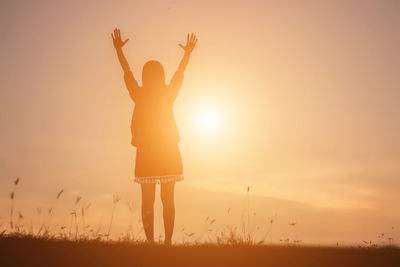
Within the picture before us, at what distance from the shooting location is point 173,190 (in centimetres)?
909

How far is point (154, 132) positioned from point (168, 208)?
1.44 m

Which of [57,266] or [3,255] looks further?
[3,255]

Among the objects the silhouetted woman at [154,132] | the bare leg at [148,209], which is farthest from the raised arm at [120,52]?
the bare leg at [148,209]

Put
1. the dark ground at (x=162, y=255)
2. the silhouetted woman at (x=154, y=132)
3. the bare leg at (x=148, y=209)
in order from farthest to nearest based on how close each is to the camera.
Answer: the silhouetted woman at (x=154, y=132) → the bare leg at (x=148, y=209) → the dark ground at (x=162, y=255)

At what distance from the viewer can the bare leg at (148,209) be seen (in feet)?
28.9

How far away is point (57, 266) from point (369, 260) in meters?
5.19

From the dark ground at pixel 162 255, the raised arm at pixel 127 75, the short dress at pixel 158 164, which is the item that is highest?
the raised arm at pixel 127 75

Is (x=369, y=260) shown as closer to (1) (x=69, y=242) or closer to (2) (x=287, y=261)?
(2) (x=287, y=261)

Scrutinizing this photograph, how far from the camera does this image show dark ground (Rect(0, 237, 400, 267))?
7.08 metres

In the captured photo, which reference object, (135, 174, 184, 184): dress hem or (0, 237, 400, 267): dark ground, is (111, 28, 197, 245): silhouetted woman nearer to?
(135, 174, 184, 184): dress hem

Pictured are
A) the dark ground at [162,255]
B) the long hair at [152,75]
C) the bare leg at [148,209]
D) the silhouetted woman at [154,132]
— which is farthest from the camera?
the long hair at [152,75]

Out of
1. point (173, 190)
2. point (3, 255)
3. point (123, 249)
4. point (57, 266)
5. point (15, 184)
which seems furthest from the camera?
point (173, 190)

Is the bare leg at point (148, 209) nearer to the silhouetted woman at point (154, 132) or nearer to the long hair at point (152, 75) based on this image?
the silhouetted woman at point (154, 132)

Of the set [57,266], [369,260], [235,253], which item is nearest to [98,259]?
[57,266]
